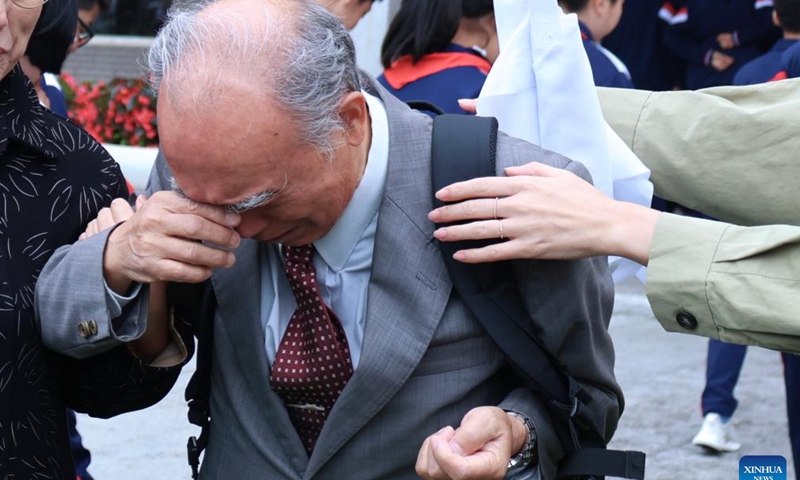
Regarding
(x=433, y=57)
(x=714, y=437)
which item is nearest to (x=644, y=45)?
(x=714, y=437)

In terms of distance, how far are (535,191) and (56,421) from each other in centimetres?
100

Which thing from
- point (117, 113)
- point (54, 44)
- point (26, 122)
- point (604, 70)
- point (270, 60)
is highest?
point (270, 60)

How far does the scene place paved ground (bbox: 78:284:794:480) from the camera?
5.12 metres

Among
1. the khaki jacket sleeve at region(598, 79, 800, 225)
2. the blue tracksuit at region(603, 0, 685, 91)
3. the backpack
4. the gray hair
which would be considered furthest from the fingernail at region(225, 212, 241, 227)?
the blue tracksuit at region(603, 0, 685, 91)

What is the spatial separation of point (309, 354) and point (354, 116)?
419mm

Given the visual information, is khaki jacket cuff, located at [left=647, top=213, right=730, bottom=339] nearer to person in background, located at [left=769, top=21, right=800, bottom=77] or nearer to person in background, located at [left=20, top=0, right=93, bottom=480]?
person in background, located at [left=20, top=0, right=93, bottom=480]

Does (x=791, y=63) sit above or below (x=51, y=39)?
below

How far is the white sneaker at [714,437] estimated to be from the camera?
17.2ft

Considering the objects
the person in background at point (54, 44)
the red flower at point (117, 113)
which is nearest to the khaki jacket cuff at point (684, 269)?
the person in background at point (54, 44)

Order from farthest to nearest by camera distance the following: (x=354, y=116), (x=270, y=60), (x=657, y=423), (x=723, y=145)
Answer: (x=657, y=423), (x=723, y=145), (x=354, y=116), (x=270, y=60)

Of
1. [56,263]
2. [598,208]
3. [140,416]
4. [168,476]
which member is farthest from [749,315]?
[140,416]

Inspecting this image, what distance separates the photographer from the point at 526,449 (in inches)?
81.6

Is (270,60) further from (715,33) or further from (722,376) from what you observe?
(715,33)

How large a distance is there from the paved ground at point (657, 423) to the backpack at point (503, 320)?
3.03 m
